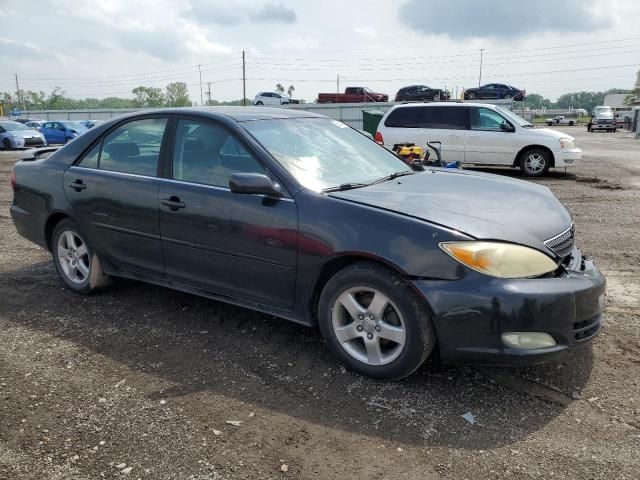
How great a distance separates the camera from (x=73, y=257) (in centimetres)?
478

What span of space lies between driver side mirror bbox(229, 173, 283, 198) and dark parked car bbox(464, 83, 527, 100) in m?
34.2

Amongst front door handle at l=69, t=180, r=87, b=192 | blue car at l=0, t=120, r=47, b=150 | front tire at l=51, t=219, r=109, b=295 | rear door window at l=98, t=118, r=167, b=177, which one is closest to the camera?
rear door window at l=98, t=118, r=167, b=177

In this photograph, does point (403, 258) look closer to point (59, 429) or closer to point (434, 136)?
point (59, 429)

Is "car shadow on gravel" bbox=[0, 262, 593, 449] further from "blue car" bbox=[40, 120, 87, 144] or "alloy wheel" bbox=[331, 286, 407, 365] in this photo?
"blue car" bbox=[40, 120, 87, 144]

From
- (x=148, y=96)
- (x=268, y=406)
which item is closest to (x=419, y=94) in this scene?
(x=268, y=406)

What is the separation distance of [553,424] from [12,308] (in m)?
4.16

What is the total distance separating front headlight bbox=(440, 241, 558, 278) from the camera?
9.27 feet

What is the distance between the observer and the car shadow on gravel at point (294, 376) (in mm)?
2816

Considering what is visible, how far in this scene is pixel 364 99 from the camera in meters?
40.1

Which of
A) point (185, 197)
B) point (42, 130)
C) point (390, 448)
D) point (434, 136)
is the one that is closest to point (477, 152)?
point (434, 136)

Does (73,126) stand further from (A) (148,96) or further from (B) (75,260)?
(A) (148,96)

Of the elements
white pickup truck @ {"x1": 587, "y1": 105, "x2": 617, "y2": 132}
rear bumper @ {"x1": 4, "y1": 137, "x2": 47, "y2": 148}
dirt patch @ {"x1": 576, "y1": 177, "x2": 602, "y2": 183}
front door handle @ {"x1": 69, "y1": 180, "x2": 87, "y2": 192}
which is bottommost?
dirt patch @ {"x1": 576, "y1": 177, "x2": 602, "y2": 183}

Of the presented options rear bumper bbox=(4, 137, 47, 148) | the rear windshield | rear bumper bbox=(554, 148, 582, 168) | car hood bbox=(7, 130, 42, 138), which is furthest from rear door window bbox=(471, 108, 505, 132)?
car hood bbox=(7, 130, 42, 138)

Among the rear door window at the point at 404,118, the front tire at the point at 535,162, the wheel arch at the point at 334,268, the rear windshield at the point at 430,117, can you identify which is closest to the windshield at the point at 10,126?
the rear door window at the point at 404,118
